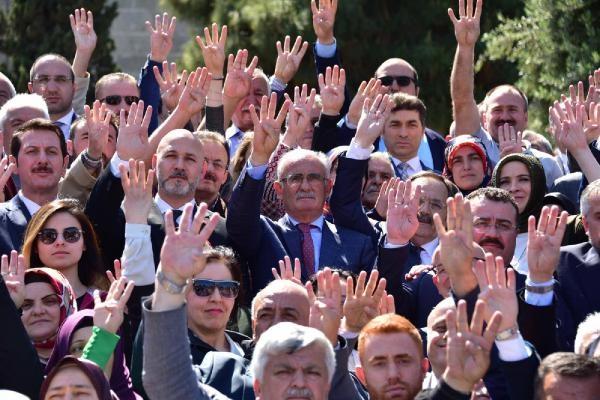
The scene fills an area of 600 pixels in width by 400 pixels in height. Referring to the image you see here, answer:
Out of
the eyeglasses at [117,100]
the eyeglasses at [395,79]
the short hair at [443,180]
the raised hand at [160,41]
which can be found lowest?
the short hair at [443,180]

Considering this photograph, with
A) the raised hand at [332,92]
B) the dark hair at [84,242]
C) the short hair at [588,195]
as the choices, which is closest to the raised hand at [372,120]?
the raised hand at [332,92]

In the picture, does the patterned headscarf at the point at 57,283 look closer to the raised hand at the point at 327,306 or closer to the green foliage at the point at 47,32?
the raised hand at the point at 327,306

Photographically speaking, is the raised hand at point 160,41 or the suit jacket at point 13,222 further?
the raised hand at point 160,41

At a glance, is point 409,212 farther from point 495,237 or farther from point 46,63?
point 46,63

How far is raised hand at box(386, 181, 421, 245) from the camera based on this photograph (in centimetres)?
947

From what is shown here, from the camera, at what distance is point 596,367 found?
755cm

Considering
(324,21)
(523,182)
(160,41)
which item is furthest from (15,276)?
(324,21)

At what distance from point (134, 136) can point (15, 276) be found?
2.02 metres

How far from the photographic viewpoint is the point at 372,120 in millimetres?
10820

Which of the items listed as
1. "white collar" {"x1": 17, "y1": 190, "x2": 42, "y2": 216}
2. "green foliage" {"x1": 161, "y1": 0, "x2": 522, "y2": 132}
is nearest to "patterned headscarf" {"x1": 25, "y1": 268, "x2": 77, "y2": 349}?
"white collar" {"x1": 17, "y1": 190, "x2": 42, "y2": 216}

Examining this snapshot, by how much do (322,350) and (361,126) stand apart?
3497mm

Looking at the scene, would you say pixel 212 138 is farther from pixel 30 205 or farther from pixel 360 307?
pixel 360 307

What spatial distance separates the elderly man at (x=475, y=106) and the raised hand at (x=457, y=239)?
379 centimetres

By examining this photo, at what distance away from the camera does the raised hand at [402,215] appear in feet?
31.1
